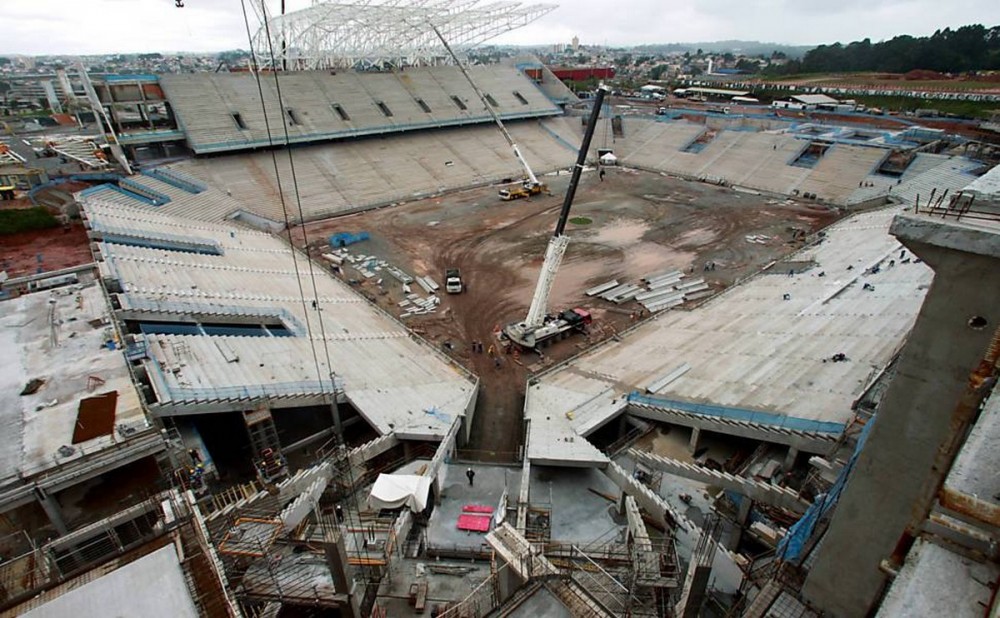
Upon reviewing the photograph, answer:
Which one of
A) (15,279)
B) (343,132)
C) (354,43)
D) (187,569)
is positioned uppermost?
(354,43)

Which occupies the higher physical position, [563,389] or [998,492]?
[998,492]

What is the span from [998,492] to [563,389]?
677 inches

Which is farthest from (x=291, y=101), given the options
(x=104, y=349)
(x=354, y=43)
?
(x=104, y=349)

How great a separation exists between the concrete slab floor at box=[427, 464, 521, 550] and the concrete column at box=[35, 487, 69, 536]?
35.1ft

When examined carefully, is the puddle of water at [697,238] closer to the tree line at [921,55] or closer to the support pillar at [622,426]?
the support pillar at [622,426]

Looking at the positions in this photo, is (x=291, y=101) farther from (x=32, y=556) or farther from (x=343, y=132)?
(x=32, y=556)

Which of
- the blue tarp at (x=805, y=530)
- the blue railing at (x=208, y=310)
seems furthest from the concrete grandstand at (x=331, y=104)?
the blue tarp at (x=805, y=530)

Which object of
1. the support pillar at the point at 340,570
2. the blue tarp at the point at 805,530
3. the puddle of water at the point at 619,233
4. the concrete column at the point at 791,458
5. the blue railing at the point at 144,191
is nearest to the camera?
the support pillar at the point at 340,570

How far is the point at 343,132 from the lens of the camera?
57906mm

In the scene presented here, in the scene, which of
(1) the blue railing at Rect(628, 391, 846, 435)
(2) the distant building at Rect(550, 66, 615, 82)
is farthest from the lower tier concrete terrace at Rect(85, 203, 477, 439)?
(2) the distant building at Rect(550, 66, 615, 82)

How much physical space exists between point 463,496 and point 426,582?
4256 millimetres

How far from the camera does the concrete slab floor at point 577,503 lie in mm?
14609

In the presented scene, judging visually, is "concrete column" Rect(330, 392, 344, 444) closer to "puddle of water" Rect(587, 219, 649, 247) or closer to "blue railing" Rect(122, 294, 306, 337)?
"blue railing" Rect(122, 294, 306, 337)

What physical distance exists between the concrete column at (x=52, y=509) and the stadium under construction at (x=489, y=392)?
0.27 ft
